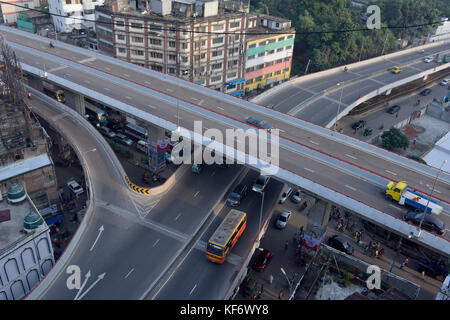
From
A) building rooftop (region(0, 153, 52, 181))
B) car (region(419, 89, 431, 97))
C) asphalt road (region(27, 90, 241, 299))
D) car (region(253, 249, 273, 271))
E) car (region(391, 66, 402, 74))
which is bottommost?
car (region(253, 249, 273, 271))

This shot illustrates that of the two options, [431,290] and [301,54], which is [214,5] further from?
[431,290]

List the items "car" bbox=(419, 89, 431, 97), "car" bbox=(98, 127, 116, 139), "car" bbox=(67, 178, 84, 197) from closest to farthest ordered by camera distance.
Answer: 1. "car" bbox=(67, 178, 84, 197)
2. "car" bbox=(98, 127, 116, 139)
3. "car" bbox=(419, 89, 431, 97)

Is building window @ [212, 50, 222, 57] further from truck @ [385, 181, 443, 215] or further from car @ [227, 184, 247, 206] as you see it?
truck @ [385, 181, 443, 215]

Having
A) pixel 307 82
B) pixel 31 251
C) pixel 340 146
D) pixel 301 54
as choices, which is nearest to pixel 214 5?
pixel 307 82

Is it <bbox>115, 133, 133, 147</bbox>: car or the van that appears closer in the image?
the van

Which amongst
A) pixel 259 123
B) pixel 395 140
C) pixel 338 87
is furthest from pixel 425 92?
pixel 259 123

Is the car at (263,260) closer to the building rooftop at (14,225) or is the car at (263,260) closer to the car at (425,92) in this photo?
the building rooftop at (14,225)

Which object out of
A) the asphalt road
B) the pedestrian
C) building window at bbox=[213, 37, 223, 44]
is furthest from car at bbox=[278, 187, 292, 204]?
building window at bbox=[213, 37, 223, 44]
